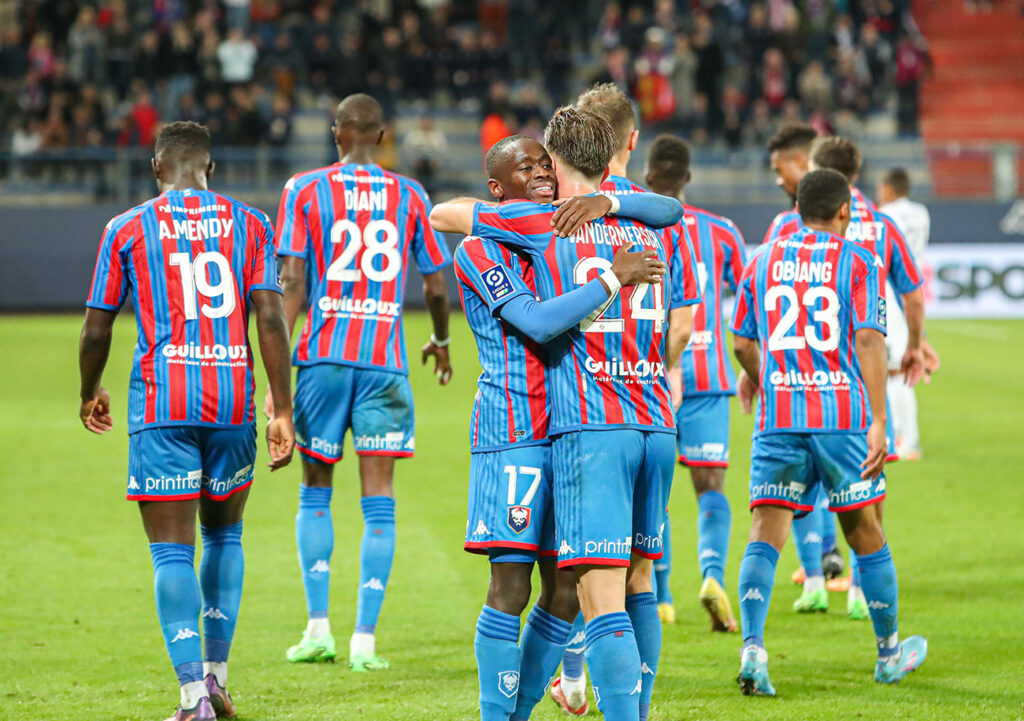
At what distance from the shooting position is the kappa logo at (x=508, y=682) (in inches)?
163

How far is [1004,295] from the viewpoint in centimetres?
1981

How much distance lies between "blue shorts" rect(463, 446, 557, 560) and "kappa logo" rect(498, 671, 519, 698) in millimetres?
364

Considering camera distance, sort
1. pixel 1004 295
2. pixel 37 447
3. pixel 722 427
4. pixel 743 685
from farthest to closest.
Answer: pixel 1004 295 < pixel 37 447 < pixel 722 427 < pixel 743 685

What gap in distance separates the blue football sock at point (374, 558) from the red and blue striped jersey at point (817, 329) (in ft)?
5.36

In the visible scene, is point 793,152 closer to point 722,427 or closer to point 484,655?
point 722,427

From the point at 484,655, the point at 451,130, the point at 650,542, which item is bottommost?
the point at 484,655

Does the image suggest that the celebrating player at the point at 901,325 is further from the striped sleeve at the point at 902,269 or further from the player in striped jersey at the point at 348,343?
the player in striped jersey at the point at 348,343

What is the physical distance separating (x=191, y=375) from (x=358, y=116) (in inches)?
64.9

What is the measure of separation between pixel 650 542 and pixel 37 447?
27.1 ft

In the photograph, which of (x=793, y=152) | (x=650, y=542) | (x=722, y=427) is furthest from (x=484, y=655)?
(x=793, y=152)

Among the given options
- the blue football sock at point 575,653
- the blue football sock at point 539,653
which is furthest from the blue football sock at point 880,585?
the blue football sock at point 539,653

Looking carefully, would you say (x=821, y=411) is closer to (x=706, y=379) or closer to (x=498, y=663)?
(x=706, y=379)

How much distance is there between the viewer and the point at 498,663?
163 inches

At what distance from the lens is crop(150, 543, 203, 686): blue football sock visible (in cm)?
467
